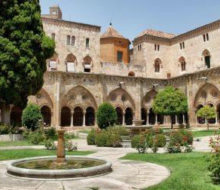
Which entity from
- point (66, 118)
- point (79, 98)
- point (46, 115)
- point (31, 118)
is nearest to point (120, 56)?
point (79, 98)

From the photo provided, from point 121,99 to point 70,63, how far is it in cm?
779

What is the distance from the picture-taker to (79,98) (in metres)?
30.7

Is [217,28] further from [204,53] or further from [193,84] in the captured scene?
[193,84]

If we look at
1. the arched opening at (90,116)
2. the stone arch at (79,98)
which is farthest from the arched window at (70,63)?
the arched opening at (90,116)

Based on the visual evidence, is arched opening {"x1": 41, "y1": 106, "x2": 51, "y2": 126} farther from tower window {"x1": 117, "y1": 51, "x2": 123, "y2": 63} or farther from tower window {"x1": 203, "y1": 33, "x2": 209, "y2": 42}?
tower window {"x1": 203, "y1": 33, "x2": 209, "y2": 42}

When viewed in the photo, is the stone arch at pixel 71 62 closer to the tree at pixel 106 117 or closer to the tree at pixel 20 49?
the tree at pixel 106 117

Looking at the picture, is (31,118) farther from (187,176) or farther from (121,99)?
(187,176)

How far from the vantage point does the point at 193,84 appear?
31297mm

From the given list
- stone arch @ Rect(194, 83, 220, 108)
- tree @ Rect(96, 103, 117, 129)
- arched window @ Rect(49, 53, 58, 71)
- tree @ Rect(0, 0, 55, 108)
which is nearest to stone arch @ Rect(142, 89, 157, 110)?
stone arch @ Rect(194, 83, 220, 108)

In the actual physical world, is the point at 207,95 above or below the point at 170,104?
above

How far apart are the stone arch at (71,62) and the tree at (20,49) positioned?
47.4ft

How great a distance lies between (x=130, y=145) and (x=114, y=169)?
7.15 metres

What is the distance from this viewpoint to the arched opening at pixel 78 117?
3247 centimetres

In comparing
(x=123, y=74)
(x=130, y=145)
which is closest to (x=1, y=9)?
(x=130, y=145)
